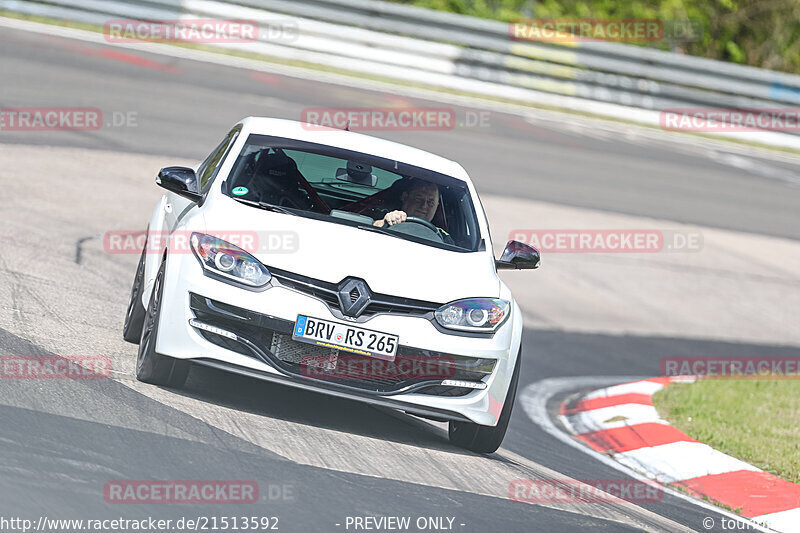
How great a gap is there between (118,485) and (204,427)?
3.42 ft

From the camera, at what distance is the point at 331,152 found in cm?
745

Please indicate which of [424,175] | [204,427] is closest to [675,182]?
[424,175]

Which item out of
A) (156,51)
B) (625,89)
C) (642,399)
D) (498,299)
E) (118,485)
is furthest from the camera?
(625,89)

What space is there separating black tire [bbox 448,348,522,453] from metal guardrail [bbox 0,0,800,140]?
54.4ft

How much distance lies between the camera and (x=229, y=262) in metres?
6.11

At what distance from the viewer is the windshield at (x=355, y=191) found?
22.8 feet

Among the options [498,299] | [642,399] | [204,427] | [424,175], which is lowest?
[642,399]

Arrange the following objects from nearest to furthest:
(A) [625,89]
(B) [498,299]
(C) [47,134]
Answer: (B) [498,299]
(C) [47,134]
(A) [625,89]

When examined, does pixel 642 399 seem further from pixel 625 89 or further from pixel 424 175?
pixel 625 89

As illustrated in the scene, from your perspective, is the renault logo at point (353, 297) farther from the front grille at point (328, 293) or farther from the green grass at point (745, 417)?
the green grass at point (745, 417)
